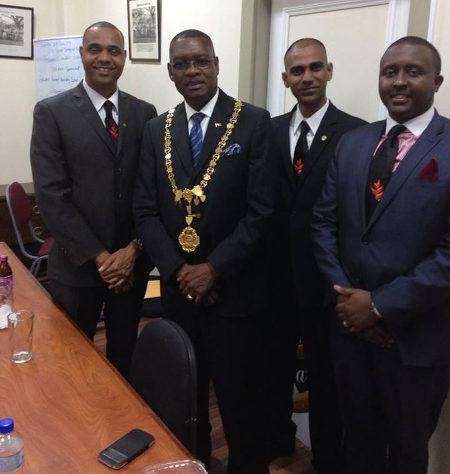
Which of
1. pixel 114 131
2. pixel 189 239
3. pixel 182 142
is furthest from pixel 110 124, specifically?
pixel 189 239

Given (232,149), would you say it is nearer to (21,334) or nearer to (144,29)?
(21,334)

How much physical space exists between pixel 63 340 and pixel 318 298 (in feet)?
3.02

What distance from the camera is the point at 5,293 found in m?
1.79

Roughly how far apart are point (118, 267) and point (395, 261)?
105 centimetres

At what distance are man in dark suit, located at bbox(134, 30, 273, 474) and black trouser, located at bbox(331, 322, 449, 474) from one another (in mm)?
363

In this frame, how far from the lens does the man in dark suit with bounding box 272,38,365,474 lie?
6.35ft

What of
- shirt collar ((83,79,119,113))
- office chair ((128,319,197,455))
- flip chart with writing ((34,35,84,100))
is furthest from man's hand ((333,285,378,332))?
flip chart with writing ((34,35,84,100))

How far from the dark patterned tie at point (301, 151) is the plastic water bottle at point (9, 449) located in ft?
4.30

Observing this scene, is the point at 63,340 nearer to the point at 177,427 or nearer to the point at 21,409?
the point at 21,409

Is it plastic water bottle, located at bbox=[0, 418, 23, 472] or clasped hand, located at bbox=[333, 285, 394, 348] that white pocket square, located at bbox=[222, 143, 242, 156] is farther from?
plastic water bottle, located at bbox=[0, 418, 23, 472]

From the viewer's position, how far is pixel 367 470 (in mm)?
1741

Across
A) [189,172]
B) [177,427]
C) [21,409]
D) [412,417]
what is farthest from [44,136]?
[412,417]

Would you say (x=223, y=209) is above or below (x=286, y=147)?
below

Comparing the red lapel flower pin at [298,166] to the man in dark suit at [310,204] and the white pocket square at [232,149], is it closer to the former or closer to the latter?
the man in dark suit at [310,204]
